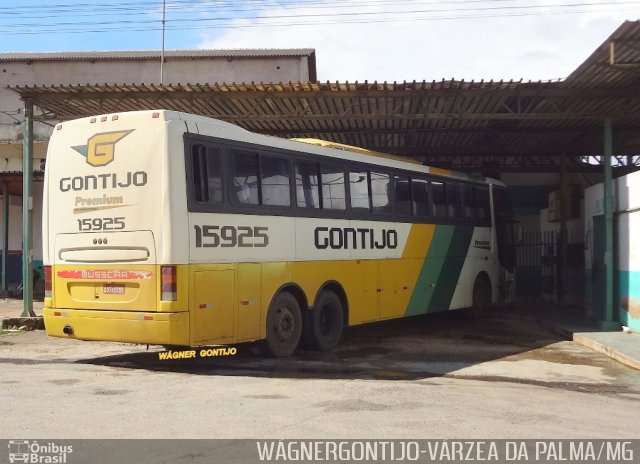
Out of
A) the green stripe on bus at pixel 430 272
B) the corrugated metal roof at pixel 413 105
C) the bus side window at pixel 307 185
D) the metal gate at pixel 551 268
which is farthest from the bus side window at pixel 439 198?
the metal gate at pixel 551 268

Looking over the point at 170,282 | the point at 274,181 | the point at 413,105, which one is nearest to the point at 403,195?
the point at 413,105

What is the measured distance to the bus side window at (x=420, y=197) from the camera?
46.0 feet

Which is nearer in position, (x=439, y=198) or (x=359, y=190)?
(x=359, y=190)

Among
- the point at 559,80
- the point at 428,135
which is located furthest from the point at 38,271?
the point at 559,80

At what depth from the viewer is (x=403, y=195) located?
1368 centimetres

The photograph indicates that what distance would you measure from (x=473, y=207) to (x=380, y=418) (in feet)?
33.8

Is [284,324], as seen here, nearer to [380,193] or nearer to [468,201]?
[380,193]

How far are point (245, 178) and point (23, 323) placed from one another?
7.27 m

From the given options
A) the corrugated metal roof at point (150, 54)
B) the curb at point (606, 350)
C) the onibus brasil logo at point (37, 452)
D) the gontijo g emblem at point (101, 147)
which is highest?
the corrugated metal roof at point (150, 54)

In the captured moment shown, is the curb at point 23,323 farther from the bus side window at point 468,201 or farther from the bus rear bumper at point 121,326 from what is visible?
the bus side window at point 468,201

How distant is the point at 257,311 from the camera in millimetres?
10070

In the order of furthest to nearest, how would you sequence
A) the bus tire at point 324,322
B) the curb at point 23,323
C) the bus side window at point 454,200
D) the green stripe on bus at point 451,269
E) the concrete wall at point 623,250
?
1. the bus side window at point 454,200
2. the green stripe on bus at point 451,269
3. the curb at point 23,323
4. the concrete wall at point 623,250
5. the bus tire at point 324,322

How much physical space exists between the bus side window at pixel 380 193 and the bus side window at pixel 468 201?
3395 millimetres

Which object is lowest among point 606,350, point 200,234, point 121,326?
point 606,350
